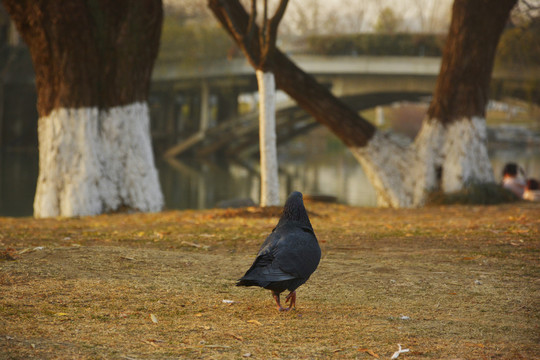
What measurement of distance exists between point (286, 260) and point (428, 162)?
361 inches

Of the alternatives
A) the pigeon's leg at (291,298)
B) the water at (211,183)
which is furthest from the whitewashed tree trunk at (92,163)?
the pigeon's leg at (291,298)

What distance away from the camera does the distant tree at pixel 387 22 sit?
107ft

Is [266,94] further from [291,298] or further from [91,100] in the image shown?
[291,298]

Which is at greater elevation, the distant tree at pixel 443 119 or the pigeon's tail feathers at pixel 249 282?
the distant tree at pixel 443 119

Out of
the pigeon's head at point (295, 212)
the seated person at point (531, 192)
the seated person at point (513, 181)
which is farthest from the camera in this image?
the seated person at point (513, 181)

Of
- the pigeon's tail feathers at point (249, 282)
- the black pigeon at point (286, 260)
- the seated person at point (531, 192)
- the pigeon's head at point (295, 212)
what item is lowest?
the seated person at point (531, 192)

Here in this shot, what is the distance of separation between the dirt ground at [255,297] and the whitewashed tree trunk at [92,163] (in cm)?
253

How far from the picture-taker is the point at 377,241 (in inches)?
303

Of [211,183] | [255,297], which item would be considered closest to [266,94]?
[255,297]

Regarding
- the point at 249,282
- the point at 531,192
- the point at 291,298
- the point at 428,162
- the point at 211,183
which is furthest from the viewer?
the point at 211,183

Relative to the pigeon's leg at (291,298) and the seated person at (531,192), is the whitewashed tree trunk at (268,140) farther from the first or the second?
the pigeon's leg at (291,298)

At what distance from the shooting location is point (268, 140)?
10.9 m

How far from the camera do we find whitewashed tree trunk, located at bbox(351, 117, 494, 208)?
12.7m

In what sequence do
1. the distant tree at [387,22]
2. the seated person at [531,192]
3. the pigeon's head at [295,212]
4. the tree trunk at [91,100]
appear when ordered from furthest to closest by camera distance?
the distant tree at [387,22]
the seated person at [531,192]
the tree trunk at [91,100]
the pigeon's head at [295,212]
